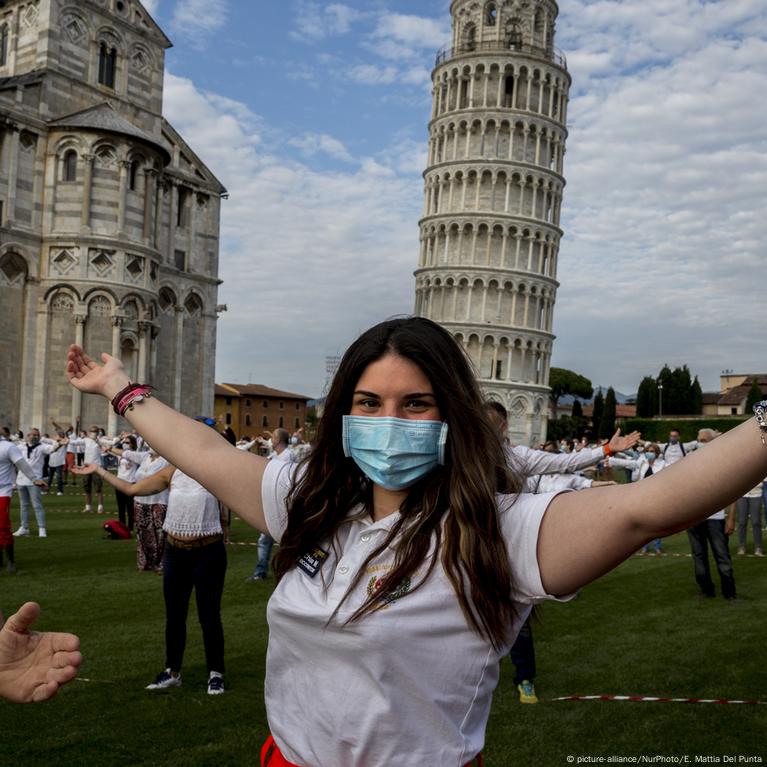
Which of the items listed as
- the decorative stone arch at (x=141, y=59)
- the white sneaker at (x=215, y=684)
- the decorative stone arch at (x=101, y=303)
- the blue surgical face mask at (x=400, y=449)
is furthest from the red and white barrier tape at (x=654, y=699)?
the decorative stone arch at (x=141, y=59)

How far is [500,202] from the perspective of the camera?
7081 centimetres

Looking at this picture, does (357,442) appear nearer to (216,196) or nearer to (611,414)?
(216,196)

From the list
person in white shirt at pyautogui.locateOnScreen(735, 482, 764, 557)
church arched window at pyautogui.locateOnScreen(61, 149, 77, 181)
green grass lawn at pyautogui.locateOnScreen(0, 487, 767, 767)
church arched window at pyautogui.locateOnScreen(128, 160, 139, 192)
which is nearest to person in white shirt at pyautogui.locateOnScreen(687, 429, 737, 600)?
green grass lawn at pyautogui.locateOnScreen(0, 487, 767, 767)

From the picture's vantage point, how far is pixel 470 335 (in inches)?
2766

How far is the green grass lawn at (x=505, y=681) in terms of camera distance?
588 cm

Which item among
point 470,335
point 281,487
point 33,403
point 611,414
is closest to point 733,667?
point 281,487

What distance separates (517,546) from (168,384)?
134 feet

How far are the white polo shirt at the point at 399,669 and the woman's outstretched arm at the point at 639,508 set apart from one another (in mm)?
62

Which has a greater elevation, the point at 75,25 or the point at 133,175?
the point at 75,25

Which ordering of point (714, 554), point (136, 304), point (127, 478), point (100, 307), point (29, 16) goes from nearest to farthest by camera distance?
point (714, 554) → point (127, 478) → point (100, 307) → point (136, 304) → point (29, 16)

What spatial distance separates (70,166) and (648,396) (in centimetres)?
6907

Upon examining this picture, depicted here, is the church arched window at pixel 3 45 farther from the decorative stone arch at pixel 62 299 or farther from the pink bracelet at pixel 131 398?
the pink bracelet at pixel 131 398

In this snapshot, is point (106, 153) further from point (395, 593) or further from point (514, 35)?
point (514, 35)

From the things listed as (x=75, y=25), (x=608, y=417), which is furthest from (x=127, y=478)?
(x=608, y=417)
